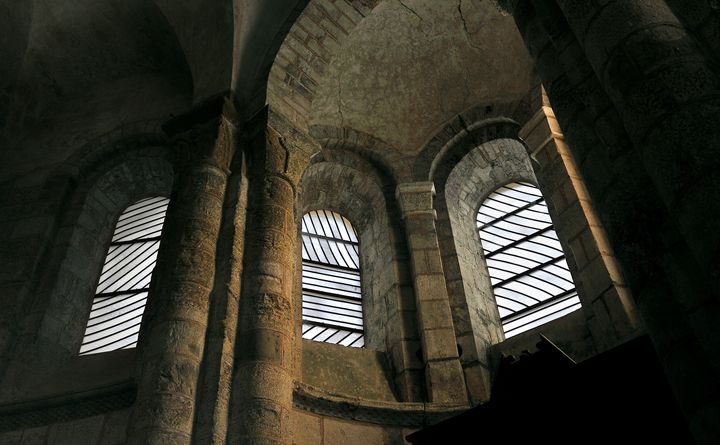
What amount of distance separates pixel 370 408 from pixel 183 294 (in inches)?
72.2

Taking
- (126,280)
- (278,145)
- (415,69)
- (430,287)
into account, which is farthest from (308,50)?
(126,280)

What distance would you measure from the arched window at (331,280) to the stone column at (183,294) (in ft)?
5.72

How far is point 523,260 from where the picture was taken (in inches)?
282

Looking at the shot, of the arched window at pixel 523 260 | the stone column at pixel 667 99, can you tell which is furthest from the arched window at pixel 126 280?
the stone column at pixel 667 99

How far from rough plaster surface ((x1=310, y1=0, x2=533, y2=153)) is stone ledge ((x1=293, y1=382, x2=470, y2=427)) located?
361 centimetres

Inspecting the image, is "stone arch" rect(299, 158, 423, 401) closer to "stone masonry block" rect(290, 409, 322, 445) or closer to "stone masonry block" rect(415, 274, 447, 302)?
"stone masonry block" rect(415, 274, 447, 302)

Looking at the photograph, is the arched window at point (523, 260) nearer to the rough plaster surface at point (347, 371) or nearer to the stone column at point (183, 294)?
the rough plaster surface at point (347, 371)

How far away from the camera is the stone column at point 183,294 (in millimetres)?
4070

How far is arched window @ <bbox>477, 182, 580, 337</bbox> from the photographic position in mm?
6648

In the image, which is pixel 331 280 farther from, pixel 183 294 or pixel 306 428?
pixel 183 294

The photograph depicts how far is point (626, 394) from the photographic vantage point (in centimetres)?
352

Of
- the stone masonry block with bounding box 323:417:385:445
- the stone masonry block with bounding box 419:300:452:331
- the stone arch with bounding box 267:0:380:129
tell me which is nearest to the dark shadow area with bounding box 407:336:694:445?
the stone masonry block with bounding box 323:417:385:445

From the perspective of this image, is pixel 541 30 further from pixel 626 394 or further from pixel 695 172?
pixel 626 394

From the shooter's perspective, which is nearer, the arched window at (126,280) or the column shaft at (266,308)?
the column shaft at (266,308)
